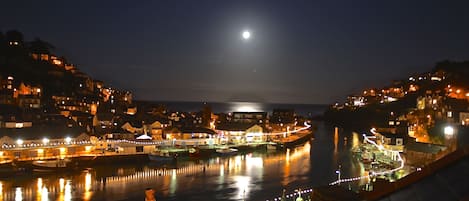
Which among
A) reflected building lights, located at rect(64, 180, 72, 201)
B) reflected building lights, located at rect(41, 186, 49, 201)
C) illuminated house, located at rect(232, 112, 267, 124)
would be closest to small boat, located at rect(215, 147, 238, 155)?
reflected building lights, located at rect(64, 180, 72, 201)

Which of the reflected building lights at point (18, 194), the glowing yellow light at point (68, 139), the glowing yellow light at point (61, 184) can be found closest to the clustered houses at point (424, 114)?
the glowing yellow light at point (61, 184)

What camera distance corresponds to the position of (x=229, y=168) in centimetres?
2427

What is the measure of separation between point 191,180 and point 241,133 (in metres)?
17.2

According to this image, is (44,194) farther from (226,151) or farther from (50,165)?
(226,151)

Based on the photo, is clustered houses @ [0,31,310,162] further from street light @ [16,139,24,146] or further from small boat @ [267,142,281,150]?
small boat @ [267,142,281,150]

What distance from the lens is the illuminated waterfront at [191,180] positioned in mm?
16984

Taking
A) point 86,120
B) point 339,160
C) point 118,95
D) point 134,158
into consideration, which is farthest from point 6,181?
point 118,95

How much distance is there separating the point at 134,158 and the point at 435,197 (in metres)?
23.2

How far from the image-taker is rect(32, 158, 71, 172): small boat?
2136 centimetres

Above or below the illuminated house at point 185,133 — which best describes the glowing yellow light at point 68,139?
above

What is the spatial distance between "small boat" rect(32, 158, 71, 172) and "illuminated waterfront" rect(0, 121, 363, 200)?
2.68 ft

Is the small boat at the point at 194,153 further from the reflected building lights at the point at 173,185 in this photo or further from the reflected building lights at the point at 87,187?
the reflected building lights at the point at 87,187

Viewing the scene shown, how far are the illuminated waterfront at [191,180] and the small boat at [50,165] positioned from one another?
0.82m

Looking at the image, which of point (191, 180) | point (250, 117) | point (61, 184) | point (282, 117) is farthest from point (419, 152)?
point (282, 117)
